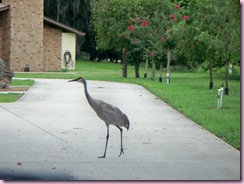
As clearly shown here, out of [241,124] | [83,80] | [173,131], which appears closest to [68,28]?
[83,80]

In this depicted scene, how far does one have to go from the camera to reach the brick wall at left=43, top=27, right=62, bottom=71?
761cm

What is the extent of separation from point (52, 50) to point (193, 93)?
204cm

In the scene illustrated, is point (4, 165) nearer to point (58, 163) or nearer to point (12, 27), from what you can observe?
point (58, 163)

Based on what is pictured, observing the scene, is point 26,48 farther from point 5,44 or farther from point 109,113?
point 109,113

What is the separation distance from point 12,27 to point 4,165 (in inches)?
65.2

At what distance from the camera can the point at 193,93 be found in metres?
8.91

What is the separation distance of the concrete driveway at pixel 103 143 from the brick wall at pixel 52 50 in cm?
84

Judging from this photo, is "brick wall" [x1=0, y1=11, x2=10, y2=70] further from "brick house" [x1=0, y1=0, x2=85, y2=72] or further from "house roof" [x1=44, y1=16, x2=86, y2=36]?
"house roof" [x1=44, y1=16, x2=86, y2=36]

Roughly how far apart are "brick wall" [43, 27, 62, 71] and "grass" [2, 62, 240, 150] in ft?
0.32

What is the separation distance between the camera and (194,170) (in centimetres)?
632

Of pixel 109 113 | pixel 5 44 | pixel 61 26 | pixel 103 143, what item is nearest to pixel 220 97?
pixel 109 113

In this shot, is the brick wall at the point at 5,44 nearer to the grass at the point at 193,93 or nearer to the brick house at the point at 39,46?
the brick house at the point at 39,46

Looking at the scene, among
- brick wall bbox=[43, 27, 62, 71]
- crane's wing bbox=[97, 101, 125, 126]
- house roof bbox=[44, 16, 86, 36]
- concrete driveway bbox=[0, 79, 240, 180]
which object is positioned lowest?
concrete driveway bbox=[0, 79, 240, 180]

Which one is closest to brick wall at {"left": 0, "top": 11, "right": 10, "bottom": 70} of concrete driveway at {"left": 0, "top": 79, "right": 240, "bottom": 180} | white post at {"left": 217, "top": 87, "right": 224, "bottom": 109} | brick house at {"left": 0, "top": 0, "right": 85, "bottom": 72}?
brick house at {"left": 0, "top": 0, "right": 85, "bottom": 72}
